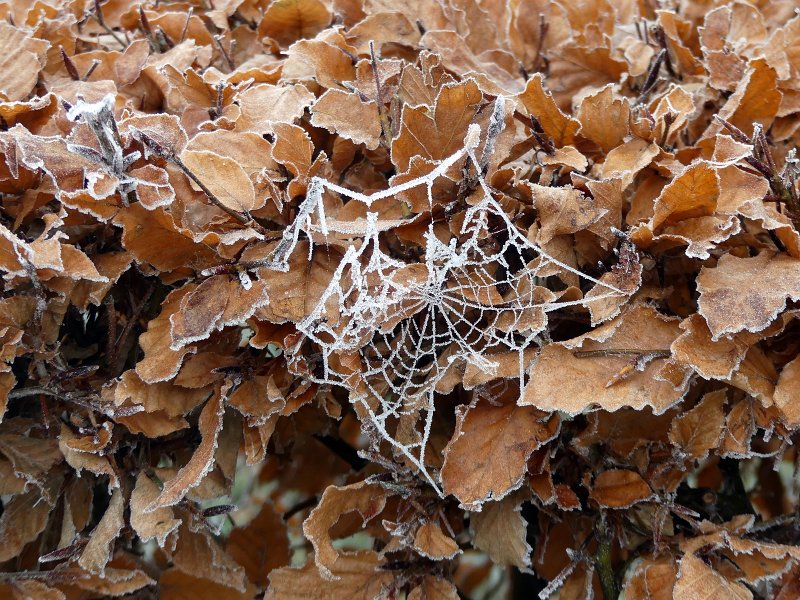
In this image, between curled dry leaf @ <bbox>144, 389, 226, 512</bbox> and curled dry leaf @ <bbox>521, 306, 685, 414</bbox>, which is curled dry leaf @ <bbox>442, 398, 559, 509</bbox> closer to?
curled dry leaf @ <bbox>521, 306, 685, 414</bbox>

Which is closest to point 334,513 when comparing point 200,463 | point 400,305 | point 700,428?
point 200,463

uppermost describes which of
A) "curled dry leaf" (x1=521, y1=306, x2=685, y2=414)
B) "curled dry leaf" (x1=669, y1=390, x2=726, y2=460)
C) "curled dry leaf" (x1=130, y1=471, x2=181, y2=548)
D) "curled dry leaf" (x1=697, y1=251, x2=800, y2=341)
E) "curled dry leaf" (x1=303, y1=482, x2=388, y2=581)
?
"curled dry leaf" (x1=697, y1=251, x2=800, y2=341)

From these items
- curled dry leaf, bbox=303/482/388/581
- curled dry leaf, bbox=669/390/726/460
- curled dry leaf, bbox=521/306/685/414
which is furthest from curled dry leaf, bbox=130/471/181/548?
curled dry leaf, bbox=669/390/726/460

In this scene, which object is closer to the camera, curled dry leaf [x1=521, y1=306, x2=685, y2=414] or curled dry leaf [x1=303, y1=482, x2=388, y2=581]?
curled dry leaf [x1=521, y1=306, x2=685, y2=414]

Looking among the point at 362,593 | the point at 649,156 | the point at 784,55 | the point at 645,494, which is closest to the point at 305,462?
the point at 362,593

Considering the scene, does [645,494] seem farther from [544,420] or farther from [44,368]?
[44,368]

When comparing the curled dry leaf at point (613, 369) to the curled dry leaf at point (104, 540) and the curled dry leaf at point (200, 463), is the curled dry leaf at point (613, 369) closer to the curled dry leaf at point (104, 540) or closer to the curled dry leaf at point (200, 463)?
the curled dry leaf at point (200, 463)

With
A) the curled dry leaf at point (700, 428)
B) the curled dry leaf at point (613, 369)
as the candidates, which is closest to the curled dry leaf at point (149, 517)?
the curled dry leaf at point (613, 369)

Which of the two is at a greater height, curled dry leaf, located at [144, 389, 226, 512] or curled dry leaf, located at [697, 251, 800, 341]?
curled dry leaf, located at [697, 251, 800, 341]
